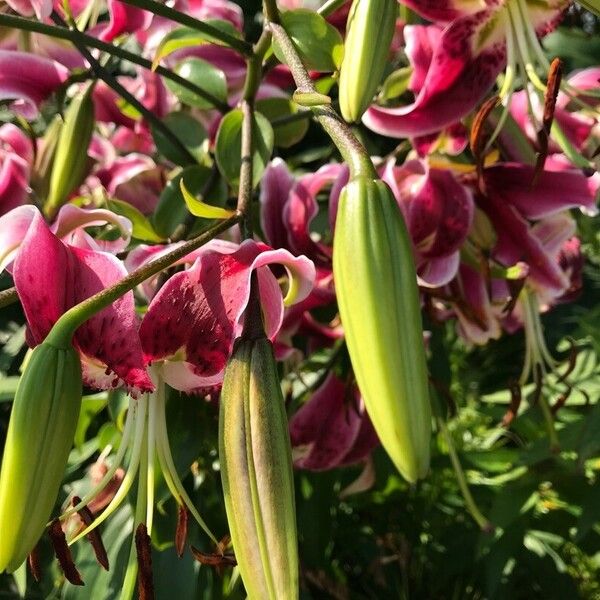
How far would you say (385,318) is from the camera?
0.30 metres

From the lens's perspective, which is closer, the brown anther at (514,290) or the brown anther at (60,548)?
the brown anther at (60,548)

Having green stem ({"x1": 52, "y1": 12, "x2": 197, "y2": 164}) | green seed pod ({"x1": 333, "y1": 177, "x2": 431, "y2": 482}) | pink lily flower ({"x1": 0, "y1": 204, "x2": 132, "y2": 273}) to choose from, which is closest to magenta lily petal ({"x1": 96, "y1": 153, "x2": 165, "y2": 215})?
green stem ({"x1": 52, "y1": 12, "x2": 197, "y2": 164})

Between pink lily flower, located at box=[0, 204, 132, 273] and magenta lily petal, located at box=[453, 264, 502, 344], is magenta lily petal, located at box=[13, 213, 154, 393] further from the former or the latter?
magenta lily petal, located at box=[453, 264, 502, 344]

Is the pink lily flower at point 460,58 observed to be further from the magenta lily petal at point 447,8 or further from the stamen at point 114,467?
the stamen at point 114,467

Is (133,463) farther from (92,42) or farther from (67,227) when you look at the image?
(92,42)

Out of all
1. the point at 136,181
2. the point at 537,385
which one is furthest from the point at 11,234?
the point at 537,385

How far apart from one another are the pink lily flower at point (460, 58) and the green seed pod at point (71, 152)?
0.19m

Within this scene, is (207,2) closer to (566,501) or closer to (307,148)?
(307,148)

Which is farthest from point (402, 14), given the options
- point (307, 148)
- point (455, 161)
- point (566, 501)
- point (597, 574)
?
point (597, 574)

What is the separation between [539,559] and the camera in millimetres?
927

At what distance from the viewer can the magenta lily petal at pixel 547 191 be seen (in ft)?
1.95

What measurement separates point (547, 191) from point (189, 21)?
0.85 feet

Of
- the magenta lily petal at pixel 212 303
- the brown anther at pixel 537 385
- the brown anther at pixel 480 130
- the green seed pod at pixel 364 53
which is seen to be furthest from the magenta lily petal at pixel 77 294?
the brown anther at pixel 537 385

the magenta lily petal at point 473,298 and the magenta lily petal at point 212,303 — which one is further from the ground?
the magenta lily petal at point 473,298
